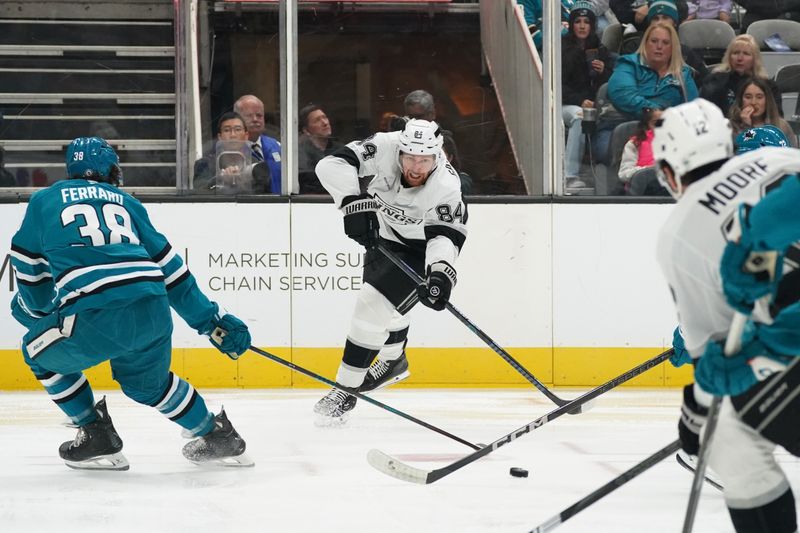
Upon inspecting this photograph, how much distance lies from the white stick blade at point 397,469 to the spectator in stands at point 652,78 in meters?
2.80

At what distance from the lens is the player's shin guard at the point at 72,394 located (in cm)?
331

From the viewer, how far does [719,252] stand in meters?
1.93

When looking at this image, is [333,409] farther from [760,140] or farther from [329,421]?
[760,140]

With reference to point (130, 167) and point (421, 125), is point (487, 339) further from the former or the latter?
point (130, 167)

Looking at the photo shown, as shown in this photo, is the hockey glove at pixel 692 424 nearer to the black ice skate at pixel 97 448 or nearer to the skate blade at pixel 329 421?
the black ice skate at pixel 97 448

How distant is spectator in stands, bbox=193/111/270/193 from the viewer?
5230 mm

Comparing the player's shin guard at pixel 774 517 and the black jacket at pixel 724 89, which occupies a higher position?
the black jacket at pixel 724 89

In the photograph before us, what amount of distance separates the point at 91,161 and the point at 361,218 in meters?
1.14

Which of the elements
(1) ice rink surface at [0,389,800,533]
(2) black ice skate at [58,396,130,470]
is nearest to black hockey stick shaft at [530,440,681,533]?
(1) ice rink surface at [0,389,800,533]

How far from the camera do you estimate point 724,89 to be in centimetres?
536

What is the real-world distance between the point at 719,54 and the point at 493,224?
1.36 meters

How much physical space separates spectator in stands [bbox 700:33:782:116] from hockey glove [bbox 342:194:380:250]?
1959 millimetres

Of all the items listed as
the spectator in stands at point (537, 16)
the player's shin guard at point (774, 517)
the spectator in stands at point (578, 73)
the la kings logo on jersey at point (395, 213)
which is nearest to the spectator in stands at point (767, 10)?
the spectator in stands at point (578, 73)

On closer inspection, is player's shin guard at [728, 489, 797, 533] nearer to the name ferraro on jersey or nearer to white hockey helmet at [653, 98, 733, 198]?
white hockey helmet at [653, 98, 733, 198]
